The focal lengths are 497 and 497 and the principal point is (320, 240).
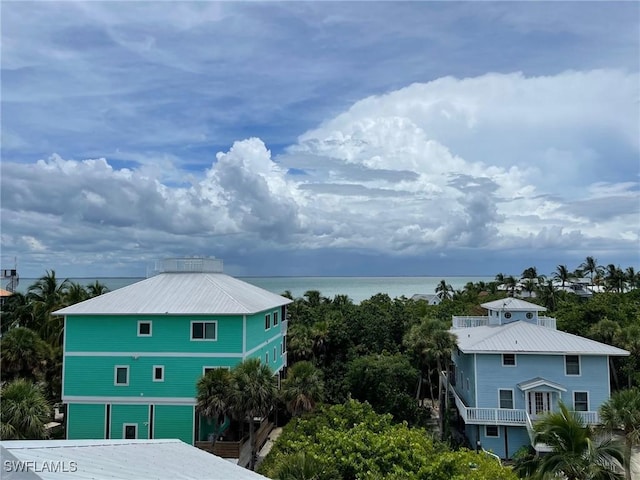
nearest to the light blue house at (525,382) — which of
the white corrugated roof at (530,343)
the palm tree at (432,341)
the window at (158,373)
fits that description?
the white corrugated roof at (530,343)

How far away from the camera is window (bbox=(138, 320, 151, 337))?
25781mm

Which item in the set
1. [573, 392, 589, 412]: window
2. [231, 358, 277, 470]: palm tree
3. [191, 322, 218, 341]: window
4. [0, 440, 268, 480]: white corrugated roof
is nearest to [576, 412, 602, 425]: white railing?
[573, 392, 589, 412]: window

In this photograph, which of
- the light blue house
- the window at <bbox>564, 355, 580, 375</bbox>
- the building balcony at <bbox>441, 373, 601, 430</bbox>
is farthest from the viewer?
the window at <bbox>564, 355, 580, 375</bbox>

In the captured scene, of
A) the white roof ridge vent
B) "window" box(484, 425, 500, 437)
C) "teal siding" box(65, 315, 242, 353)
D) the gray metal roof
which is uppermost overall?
the white roof ridge vent

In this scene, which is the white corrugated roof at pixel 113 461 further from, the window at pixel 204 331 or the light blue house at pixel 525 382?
the light blue house at pixel 525 382

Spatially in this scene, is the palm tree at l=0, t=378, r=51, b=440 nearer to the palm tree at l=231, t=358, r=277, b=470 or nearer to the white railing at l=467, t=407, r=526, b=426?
the palm tree at l=231, t=358, r=277, b=470

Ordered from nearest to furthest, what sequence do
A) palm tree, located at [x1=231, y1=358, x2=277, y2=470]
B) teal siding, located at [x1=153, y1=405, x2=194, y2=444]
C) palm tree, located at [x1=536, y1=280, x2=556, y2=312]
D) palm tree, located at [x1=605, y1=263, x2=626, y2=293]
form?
palm tree, located at [x1=231, y1=358, x2=277, y2=470]
teal siding, located at [x1=153, y1=405, x2=194, y2=444]
palm tree, located at [x1=536, y1=280, x2=556, y2=312]
palm tree, located at [x1=605, y1=263, x2=626, y2=293]

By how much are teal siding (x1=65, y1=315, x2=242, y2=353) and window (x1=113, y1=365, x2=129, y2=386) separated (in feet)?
2.86

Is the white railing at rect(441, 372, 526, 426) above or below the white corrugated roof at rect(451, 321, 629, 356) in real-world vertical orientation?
below

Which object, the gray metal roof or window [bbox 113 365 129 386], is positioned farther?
the gray metal roof

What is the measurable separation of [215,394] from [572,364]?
2025 cm

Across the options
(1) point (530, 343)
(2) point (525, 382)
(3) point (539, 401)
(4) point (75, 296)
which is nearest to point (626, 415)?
(2) point (525, 382)

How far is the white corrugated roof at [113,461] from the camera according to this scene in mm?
6766

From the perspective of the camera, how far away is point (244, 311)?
24828 millimetres
